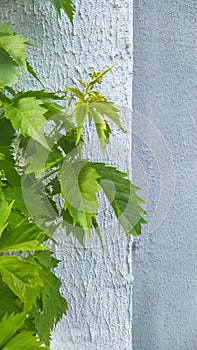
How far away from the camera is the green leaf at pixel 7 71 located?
0.68 meters

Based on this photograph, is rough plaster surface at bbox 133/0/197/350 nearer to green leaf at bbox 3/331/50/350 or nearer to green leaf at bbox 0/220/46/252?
green leaf at bbox 0/220/46/252

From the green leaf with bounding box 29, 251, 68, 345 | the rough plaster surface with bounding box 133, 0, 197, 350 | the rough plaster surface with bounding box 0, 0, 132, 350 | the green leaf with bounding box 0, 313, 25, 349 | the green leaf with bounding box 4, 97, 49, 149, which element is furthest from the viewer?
the rough plaster surface with bounding box 133, 0, 197, 350

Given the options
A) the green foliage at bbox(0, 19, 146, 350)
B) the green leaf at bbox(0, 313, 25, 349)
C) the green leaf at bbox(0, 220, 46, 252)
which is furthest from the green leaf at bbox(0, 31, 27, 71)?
the green leaf at bbox(0, 313, 25, 349)

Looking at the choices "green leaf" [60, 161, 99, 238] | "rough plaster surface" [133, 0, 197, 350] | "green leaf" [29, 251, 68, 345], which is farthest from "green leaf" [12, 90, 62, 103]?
"rough plaster surface" [133, 0, 197, 350]

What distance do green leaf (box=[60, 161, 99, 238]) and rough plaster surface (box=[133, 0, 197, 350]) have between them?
0.67 meters

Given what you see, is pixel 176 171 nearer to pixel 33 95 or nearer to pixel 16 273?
pixel 33 95

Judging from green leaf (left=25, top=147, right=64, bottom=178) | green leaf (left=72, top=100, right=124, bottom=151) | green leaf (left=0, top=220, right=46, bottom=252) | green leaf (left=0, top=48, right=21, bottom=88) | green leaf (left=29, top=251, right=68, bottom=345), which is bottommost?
green leaf (left=29, top=251, right=68, bottom=345)

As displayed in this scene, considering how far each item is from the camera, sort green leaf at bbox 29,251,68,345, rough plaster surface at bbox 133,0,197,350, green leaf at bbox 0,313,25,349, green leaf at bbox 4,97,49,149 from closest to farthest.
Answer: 1. green leaf at bbox 0,313,25,349
2. green leaf at bbox 4,97,49,149
3. green leaf at bbox 29,251,68,345
4. rough plaster surface at bbox 133,0,197,350

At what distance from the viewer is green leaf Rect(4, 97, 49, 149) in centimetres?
65

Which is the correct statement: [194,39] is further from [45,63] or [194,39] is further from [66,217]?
[66,217]

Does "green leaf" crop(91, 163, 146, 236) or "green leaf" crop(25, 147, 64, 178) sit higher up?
"green leaf" crop(25, 147, 64, 178)

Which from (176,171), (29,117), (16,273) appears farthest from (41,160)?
(176,171)

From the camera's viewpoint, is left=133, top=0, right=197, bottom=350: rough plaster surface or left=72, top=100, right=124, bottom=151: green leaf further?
left=133, top=0, right=197, bottom=350: rough plaster surface

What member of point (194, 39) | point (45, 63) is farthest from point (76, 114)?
point (194, 39)
